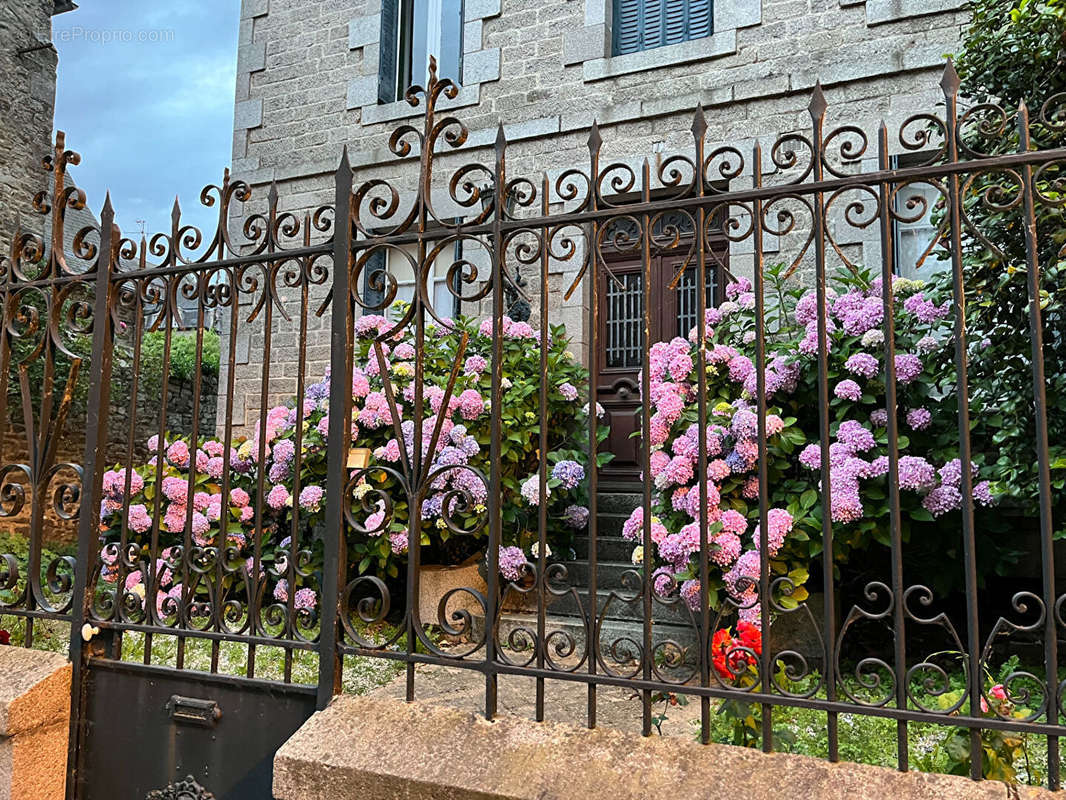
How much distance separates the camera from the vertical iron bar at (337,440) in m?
2.66

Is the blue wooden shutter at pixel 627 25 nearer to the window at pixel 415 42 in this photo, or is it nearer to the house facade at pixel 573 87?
the house facade at pixel 573 87

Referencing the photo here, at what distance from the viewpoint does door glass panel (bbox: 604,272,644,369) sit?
678 cm

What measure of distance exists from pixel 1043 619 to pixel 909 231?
15.7 ft

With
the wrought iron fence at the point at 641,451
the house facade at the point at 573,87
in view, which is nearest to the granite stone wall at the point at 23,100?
the house facade at the point at 573,87

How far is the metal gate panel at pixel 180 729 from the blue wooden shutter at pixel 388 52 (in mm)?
6306

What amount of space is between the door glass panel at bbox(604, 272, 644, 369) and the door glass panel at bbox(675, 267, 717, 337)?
320mm

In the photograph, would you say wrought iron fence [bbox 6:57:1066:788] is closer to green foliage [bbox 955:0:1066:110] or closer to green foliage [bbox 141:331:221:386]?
green foliage [bbox 955:0:1066:110]

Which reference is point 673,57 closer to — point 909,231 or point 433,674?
point 909,231

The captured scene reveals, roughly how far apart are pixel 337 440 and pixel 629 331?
4.40 m

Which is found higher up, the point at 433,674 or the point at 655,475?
the point at 655,475

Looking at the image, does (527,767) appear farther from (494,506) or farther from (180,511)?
(180,511)

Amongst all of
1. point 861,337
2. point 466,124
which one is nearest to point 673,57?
point 466,124

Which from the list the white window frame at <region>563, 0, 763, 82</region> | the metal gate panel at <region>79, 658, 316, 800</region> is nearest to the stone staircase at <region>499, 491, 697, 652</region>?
the metal gate panel at <region>79, 658, 316, 800</region>

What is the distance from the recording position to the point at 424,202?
2688 mm
